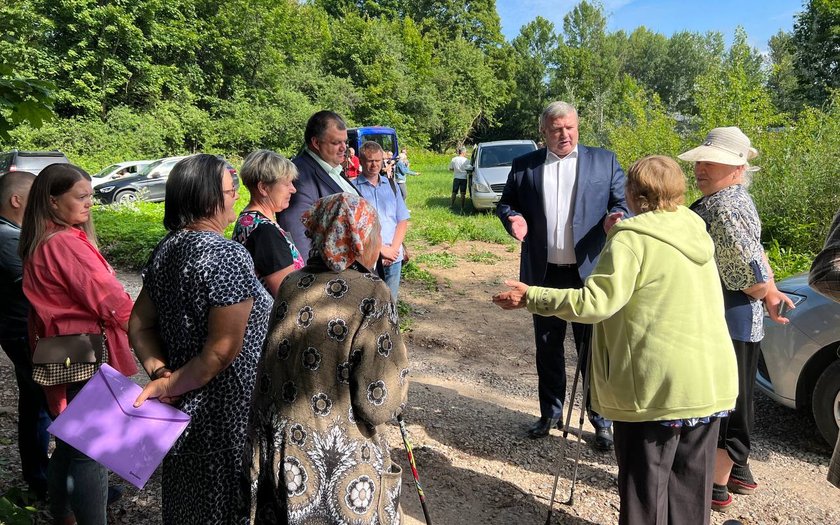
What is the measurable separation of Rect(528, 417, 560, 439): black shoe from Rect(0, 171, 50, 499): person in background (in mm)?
2907

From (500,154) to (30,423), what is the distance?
46.5ft

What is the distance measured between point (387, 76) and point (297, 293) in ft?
129

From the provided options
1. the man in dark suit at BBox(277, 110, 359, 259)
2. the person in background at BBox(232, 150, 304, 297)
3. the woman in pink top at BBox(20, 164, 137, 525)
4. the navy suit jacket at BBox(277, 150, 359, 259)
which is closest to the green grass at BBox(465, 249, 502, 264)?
the man in dark suit at BBox(277, 110, 359, 259)

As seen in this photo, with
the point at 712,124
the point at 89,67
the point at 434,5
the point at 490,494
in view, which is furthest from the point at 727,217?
the point at 434,5

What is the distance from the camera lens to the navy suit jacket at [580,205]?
3752 mm

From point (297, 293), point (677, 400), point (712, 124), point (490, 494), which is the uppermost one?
point (712, 124)

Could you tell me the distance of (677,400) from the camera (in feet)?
7.62

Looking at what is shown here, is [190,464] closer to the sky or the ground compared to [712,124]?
closer to the ground

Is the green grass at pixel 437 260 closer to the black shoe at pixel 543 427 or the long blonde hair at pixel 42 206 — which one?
the black shoe at pixel 543 427

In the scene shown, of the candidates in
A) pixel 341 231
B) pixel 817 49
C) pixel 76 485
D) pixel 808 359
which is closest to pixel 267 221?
pixel 341 231

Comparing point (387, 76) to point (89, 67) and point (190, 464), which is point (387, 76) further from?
point (190, 464)

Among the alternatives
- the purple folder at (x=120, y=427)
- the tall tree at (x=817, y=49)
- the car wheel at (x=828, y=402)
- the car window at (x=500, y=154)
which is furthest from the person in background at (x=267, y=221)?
the tall tree at (x=817, y=49)

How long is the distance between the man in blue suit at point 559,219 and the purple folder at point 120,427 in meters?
2.34

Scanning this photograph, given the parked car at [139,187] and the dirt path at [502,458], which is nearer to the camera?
the dirt path at [502,458]
